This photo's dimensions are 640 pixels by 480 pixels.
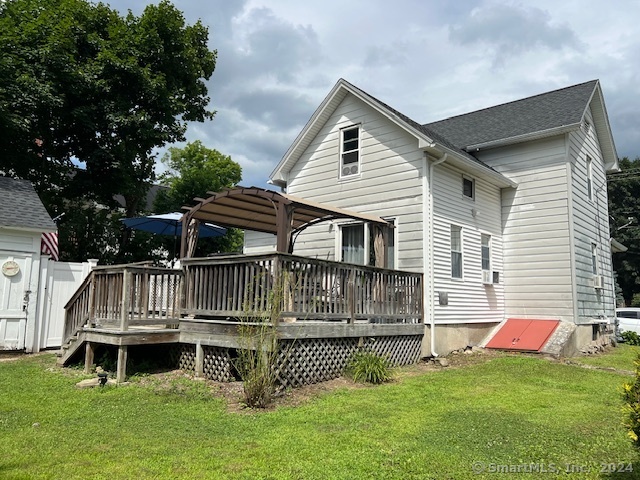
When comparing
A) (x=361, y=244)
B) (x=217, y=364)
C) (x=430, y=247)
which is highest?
(x=361, y=244)

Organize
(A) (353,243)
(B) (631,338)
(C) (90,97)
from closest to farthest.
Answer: (A) (353,243), (C) (90,97), (B) (631,338)

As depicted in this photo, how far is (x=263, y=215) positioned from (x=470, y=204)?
5471mm

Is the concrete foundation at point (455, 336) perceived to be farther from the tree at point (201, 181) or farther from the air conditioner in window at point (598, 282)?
the tree at point (201, 181)

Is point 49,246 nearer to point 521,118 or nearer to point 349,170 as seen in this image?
point 349,170

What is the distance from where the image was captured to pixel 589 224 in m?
14.3

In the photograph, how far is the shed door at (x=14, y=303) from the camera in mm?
10039

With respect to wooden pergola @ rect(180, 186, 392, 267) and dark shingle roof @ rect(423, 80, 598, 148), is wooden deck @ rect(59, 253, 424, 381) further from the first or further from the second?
dark shingle roof @ rect(423, 80, 598, 148)

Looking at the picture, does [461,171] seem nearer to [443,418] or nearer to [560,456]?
[443,418]

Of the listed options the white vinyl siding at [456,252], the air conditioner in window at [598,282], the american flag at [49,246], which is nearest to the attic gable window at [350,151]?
the white vinyl siding at [456,252]

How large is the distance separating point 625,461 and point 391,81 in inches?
587

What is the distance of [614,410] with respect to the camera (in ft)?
20.1

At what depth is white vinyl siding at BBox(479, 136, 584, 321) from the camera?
1252cm

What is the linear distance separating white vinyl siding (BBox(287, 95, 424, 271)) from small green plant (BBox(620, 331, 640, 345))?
446 inches

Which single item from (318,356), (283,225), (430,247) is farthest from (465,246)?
(283,225)
